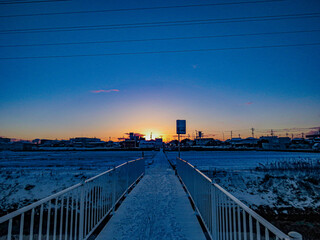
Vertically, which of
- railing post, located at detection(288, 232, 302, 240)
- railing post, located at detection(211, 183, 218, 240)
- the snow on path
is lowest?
the snow on path

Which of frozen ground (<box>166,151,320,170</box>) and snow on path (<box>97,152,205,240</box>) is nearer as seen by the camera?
→ snow on path (<box>97,152,205,240</box>)

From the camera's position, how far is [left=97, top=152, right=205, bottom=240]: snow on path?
409 centimetres

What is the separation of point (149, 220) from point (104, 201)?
4.25 ft

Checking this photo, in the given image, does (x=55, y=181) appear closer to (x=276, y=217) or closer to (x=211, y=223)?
(x=211, y=223)

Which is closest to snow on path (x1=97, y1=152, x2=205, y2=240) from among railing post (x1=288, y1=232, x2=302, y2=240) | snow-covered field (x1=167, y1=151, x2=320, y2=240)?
railing post (x1=288, y1=232, x2=302, y2=240)

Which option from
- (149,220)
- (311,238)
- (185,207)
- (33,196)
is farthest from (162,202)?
(33,196)

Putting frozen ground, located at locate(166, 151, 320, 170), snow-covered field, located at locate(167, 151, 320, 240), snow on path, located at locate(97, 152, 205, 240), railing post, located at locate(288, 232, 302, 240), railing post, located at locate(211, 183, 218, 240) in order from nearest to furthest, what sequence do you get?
railing post, located at locate(288, 232, 302, 240) → railing post, located at locate(211, 183, 218, 240) → snow on path, located at locate(97, 152, 205, 240) → snow-covered field, located at locate(167, 151, 320, 240) → frozen ground, located at locate(166, 151, 320, 170)

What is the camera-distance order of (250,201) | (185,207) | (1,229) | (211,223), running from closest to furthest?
1. (211,223)
2. (185,207)
3. (1,229)
4. (250,201)

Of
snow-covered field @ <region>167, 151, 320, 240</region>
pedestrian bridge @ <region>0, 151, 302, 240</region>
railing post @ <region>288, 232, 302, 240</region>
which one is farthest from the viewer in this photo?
snow-covered field @ <region>167, 151, 320, 240</region>

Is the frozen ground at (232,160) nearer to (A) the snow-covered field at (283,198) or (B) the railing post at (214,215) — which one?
(A) the snow-covered field at (283,198)

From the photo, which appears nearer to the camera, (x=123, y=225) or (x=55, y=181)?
(x=123, y=225)

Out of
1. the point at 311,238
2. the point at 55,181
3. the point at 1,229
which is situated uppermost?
the point at 55,181

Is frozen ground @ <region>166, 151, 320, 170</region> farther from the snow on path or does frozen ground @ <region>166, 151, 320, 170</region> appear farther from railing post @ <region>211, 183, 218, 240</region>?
railing post @ <region>211, 183, 218, 240</region>

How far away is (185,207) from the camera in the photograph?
577cm
